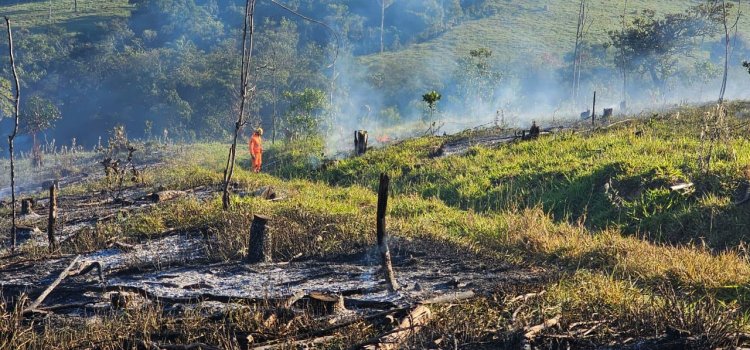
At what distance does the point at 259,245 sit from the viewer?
680 cm

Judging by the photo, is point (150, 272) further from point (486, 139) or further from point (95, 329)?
point (486, 139)

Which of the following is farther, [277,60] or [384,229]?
[277,60]

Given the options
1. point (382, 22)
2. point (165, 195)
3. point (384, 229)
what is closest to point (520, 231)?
point (384, 229)

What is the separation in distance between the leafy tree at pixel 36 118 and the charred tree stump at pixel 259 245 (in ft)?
81.0

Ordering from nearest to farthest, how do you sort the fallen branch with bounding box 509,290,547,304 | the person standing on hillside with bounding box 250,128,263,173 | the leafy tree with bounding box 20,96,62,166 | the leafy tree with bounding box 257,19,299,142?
1. the fallen branch with bounding box 509,290,547,304
2. the person standing on hillside with bounding box 250,128,263,173
3. the leafy tree with bounding box 20,96,62,166
4. the leafy tree with bounding box 257,19,299,142

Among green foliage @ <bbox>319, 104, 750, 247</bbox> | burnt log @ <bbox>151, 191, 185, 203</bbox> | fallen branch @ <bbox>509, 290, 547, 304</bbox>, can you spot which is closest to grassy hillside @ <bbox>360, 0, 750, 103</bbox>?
green foliage @ <bbox>319, 104, 750, 247</bbox>

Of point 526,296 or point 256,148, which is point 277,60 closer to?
point 256,148

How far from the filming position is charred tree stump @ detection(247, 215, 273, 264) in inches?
267

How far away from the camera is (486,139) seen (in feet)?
57.4

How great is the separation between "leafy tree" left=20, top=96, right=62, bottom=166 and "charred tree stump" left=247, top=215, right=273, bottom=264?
24.7 m

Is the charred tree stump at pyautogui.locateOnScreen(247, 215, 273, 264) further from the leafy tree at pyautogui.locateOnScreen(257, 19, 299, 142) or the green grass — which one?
the green grass

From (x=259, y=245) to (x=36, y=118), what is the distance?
28.1 meters

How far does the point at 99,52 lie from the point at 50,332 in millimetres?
52553

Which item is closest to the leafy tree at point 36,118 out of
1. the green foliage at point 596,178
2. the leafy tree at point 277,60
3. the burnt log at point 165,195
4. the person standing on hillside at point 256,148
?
the leafy tree at point 277,60
